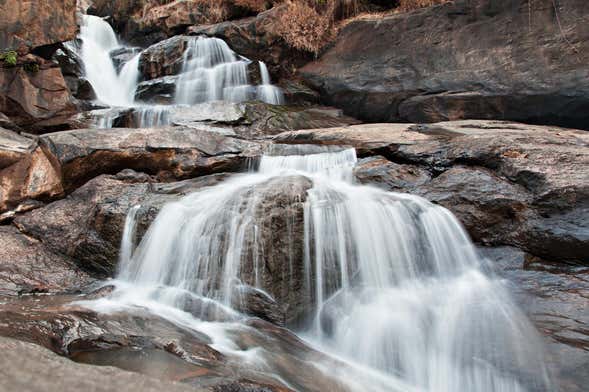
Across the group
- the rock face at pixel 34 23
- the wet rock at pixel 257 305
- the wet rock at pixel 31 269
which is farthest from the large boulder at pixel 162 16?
the wet rock at pixel 257 305

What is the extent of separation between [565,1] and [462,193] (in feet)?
19.5

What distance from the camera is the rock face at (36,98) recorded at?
752 cm

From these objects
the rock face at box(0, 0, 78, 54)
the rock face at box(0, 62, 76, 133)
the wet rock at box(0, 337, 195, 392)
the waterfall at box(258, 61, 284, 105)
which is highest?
the rock face at box(0, 0, 78, 54)

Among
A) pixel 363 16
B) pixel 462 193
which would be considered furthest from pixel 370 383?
pixel 363 16


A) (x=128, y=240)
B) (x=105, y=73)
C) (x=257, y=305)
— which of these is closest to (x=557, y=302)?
(x=257, y=305)

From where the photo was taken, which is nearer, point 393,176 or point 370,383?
point 370,383

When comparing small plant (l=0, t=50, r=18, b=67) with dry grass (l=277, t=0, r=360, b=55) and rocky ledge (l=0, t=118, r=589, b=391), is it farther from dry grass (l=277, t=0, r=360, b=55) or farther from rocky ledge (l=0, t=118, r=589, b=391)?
dry grass (l=277, t=0, r=360, b=55)

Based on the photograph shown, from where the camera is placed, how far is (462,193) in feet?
16.1

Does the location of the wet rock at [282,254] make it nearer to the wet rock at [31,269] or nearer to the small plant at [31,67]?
the wet rock at [31,269]

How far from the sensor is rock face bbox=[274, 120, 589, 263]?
4363mm

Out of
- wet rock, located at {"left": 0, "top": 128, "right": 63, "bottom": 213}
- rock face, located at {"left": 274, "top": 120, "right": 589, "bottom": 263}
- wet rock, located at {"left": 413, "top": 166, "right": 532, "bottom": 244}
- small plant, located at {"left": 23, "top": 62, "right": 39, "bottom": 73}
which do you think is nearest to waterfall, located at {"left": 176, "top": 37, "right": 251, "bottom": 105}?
small plant, located at {"left": 23, "top": 62, "right": 39, "bottom": 73}

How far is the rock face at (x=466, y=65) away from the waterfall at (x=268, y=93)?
37.7 inches

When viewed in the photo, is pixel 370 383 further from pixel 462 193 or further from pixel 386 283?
pixel 462 193

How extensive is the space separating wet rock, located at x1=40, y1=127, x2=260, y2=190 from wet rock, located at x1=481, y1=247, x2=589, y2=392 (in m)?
3.79
